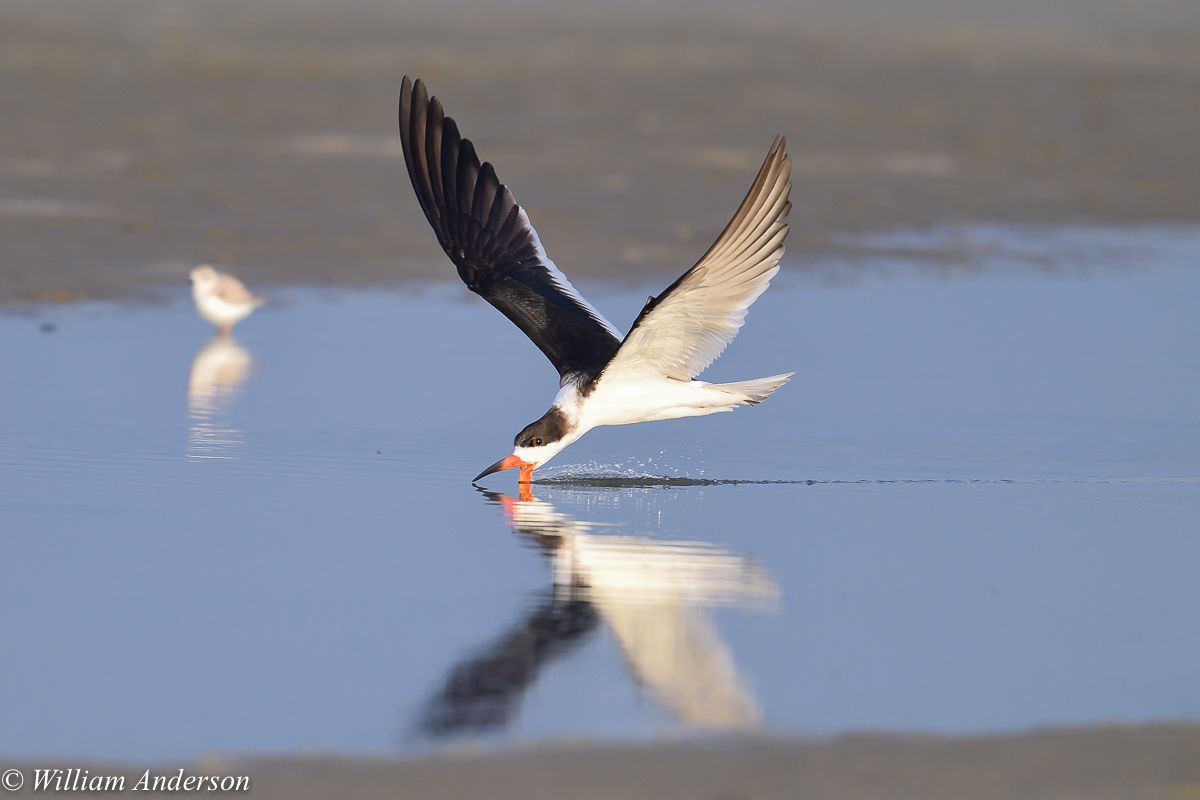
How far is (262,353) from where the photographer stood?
389 inches

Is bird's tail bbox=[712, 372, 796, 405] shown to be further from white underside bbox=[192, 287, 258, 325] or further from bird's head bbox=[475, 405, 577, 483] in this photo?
white underside bbox=[192, 287, 258, 325]

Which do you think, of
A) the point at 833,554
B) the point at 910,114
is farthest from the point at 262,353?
the point at 910,114

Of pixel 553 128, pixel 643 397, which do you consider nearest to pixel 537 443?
pixel 643 397

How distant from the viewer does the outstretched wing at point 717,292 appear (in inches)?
244

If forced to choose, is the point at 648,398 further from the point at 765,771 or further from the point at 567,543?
the point at 765,771

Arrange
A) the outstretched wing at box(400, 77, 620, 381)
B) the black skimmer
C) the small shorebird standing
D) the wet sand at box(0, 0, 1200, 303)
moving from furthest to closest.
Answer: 1. the wet sand at box(0, 0, 1200, 303)
2. the small shorebird standing
3. the outstretched wing at box(400, 77, 620, 381)
4. the black skimmer

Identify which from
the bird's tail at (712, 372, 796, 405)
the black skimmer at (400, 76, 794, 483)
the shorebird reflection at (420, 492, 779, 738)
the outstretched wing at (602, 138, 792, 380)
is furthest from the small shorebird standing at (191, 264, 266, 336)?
the shorebird reflection at (420, 492, 779, 738)

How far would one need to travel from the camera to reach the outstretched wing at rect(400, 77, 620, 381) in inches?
307

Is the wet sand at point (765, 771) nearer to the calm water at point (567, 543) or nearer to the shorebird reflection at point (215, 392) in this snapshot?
the calm water at point (567, 543)

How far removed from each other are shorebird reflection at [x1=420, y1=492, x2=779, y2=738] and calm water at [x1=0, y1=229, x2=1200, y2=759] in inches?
0.5

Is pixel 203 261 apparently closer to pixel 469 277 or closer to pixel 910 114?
pixel 469 277

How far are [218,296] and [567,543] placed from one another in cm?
512

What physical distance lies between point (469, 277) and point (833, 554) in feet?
9.41

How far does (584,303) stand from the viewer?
7.98 meters
